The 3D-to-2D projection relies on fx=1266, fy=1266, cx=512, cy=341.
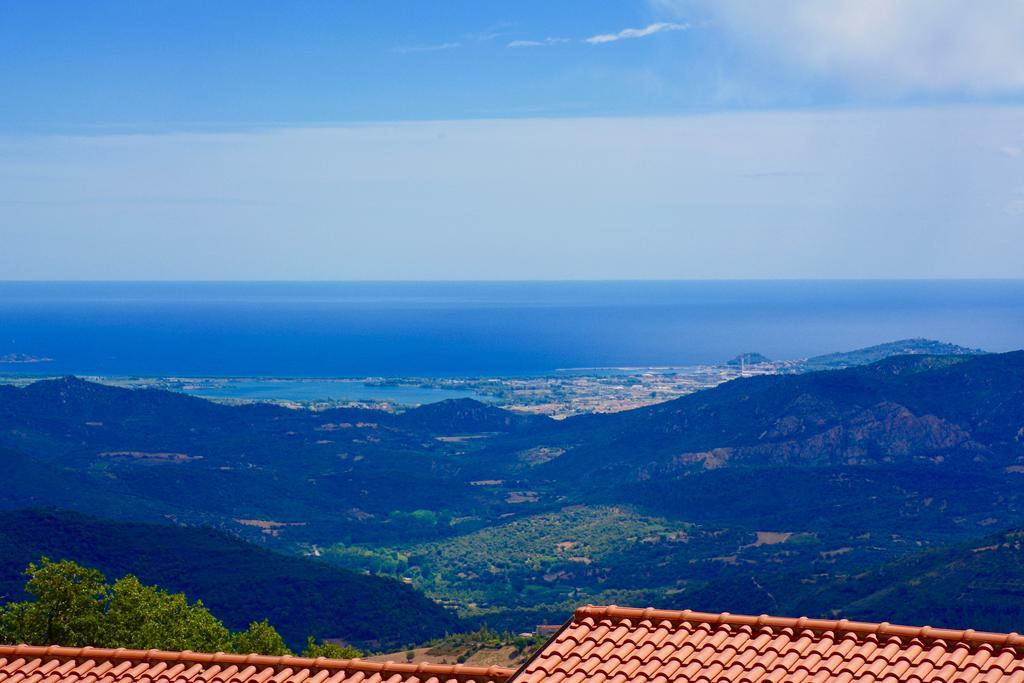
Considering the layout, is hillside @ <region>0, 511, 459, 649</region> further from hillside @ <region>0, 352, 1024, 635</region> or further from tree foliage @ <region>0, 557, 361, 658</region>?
tree foliage @ <region>0, 557, 361, 658</region>

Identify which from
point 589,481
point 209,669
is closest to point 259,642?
point 209,669

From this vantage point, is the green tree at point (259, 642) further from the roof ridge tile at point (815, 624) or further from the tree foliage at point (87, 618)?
the roof ridge tile at point (815, 624)

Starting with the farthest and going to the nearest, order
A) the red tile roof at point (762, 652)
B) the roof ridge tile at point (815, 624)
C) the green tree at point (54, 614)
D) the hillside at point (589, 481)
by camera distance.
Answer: the hillside at point (589, 481) → the green tree at point (54, 614) → the roof ridge tile at point (815, 624) → the red tile roof at point (762, 652)

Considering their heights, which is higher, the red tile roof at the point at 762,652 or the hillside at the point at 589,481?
the red tile roof at the point at 762,652

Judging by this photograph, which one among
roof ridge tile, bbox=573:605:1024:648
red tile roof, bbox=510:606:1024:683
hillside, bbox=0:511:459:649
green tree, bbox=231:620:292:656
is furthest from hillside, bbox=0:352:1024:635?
red tile roof, bbox=510:606:1024:683

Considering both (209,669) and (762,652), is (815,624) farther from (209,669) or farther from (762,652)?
(209,669)

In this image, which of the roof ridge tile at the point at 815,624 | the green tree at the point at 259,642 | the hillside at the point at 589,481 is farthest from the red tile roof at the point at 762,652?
the hillside at the point at 589,481

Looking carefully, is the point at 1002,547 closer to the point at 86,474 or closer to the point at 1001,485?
the point at 1001,485
